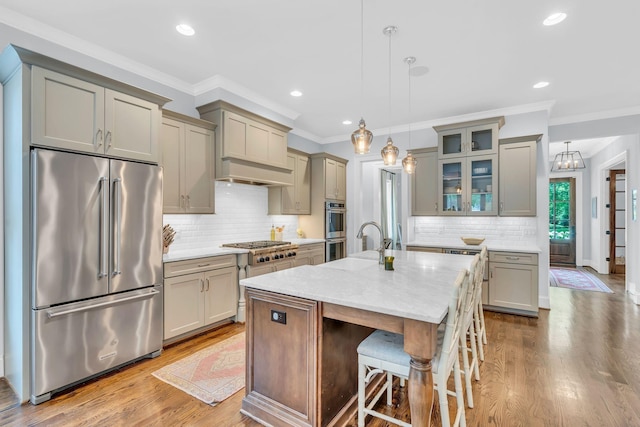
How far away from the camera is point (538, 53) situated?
3.10 m

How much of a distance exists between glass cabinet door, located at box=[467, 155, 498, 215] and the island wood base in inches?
133

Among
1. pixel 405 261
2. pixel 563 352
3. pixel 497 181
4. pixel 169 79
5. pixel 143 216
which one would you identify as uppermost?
pixel 169 79

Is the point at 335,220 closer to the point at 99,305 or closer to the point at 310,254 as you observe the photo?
the point at 310,254

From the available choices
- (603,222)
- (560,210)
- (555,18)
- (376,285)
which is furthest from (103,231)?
(560,210)

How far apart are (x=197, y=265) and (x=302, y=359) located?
6.32ft

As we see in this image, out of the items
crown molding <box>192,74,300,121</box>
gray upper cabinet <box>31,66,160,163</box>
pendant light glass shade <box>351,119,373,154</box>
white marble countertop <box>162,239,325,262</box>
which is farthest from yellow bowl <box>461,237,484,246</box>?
gray upper cabinet <box>31,66,160,163</box>

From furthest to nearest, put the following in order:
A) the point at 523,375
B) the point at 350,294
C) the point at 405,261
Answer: the point at 405,261
the point at 523,375
the point at 350,294

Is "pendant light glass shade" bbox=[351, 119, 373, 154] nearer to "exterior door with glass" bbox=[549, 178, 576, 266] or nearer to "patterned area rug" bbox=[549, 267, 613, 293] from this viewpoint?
"patterned area rug" bbox=[549, 267, 613, 293]

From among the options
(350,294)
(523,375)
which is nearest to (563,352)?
(523,375)

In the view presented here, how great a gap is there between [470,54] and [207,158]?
306 centimetres

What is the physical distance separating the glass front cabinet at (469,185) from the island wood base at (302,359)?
3.37 m

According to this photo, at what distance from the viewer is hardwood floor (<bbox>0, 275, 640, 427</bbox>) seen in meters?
2.03

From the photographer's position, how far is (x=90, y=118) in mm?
2469

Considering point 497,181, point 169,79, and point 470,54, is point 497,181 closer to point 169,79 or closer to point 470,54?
point 470,54
